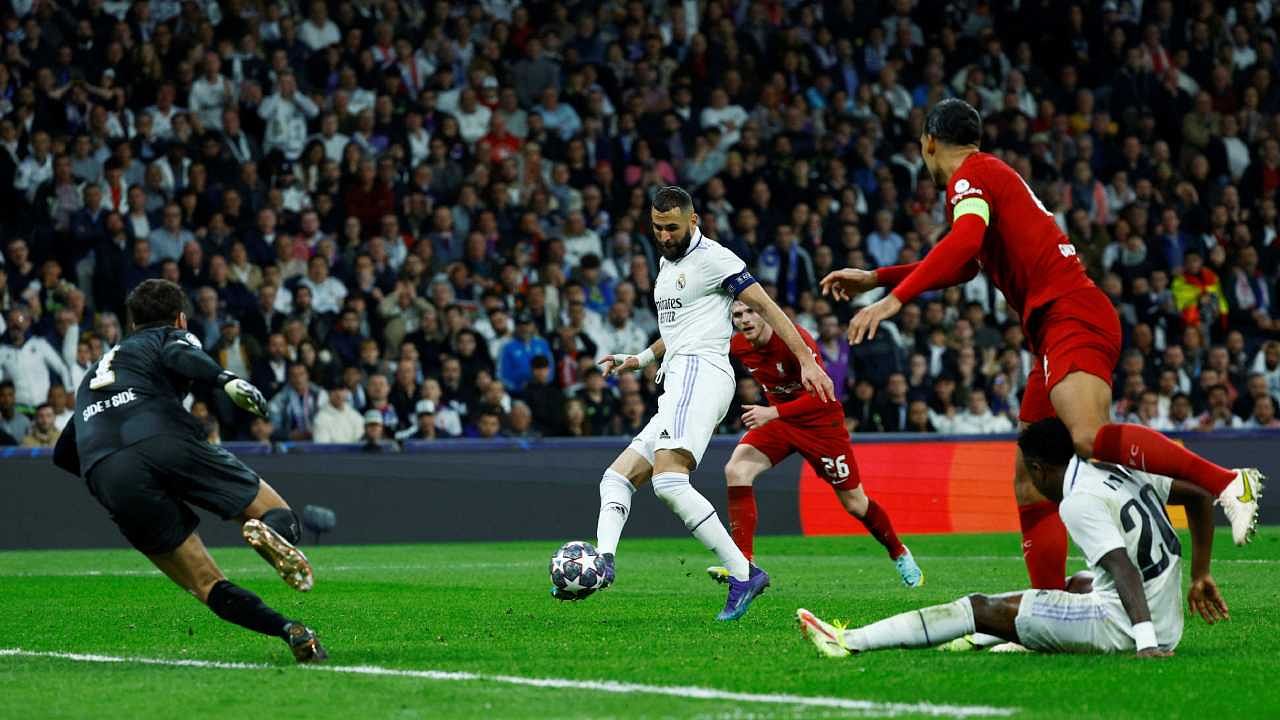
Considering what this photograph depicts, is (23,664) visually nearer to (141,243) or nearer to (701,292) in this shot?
(701,292)

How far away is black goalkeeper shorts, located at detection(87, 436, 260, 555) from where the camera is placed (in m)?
7.75

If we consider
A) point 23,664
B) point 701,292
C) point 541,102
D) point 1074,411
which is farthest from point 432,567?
point 541,102

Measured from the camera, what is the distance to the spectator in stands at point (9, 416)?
18.8m

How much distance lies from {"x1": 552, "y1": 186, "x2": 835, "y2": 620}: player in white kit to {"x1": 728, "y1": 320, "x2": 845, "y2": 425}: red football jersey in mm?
2426

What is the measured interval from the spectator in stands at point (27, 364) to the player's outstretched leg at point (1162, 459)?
1402 cm

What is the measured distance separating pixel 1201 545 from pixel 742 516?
4663 mm

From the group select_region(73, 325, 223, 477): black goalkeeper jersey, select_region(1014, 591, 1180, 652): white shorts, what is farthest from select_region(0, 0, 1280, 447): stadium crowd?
select_region(1014, 591, 1180, 652): white shorts

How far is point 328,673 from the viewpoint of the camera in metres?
7.46

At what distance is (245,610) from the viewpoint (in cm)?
772

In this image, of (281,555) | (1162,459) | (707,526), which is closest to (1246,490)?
(1162,459)

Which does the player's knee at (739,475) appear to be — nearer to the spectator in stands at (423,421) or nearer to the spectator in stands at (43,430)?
the spectator in stands at (423,421)

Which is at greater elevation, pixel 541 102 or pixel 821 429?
pixel 541 102

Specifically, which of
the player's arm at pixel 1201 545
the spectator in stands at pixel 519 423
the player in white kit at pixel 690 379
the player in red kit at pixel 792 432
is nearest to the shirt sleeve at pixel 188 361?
the player in white kit at pixel 690 379

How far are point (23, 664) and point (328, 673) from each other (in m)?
1.69
